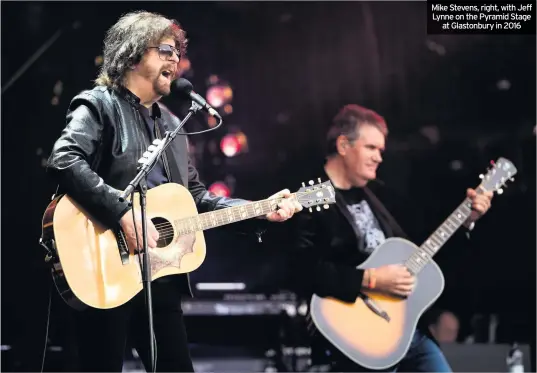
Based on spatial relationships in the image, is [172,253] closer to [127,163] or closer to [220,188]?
[127,163]

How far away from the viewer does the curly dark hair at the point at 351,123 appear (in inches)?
203

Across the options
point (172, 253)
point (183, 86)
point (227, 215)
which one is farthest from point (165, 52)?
point (172, 253)

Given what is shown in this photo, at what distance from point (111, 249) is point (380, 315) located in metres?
1.92

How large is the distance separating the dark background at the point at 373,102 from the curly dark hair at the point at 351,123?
0.27 meters

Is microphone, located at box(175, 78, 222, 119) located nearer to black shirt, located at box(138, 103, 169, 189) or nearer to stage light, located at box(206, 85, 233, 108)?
black shirt, located at box(138, 103, 169, 189)

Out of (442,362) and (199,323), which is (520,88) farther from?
(199,323)

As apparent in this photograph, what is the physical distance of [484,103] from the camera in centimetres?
575

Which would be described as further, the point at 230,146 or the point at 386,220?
the point at 230,146

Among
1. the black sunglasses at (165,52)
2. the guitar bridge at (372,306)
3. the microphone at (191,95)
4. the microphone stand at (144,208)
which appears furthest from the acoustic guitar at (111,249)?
the guitar bridge at (372,306)

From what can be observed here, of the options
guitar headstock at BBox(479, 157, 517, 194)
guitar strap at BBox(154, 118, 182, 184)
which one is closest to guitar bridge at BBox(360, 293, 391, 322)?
guitar headstock at BBox(479, 157, 517, 194)

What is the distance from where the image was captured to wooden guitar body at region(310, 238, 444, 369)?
4.66m

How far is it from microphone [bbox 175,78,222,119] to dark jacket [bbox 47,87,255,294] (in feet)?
0.78

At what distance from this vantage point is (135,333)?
348 cm

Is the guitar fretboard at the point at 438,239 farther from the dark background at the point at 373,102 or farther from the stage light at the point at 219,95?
the stage light at the point at 219,95
